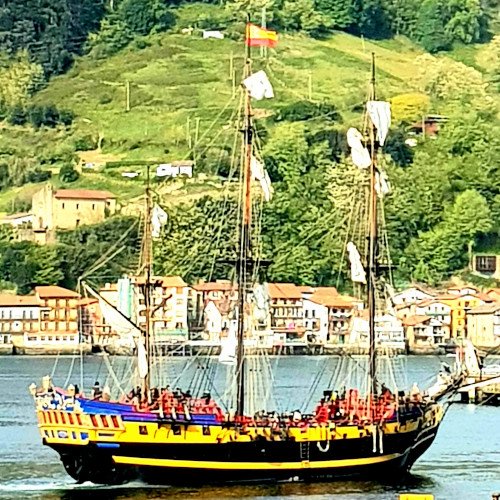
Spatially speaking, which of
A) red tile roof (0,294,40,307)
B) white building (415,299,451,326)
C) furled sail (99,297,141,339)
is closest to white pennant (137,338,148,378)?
furled sail (99,297,141,339)

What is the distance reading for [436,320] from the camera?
18750 cm

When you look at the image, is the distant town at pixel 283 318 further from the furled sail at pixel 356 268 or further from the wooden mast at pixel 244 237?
the wooden mast at pixel 244 237

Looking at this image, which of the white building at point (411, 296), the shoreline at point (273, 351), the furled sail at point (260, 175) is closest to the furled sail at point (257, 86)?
the furled sail at point (260, 175)

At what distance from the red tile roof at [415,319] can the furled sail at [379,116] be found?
101565 mm

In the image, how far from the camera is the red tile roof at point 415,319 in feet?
602

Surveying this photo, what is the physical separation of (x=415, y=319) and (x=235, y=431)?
11222 cm

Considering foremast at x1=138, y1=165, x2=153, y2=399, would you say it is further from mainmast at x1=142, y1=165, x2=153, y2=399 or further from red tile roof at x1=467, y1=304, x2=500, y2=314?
red tile roof at x1=467, y1=304, x2=500, y2=314

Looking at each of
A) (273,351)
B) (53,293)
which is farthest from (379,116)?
(53,293)

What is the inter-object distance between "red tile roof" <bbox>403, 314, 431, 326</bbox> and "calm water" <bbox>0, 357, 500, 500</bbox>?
188 feet

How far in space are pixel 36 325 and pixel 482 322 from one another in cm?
3504

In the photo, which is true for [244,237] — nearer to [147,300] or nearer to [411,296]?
[147,300]

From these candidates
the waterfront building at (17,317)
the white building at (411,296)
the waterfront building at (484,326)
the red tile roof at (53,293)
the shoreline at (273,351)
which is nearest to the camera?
the shoreline at (273,351)

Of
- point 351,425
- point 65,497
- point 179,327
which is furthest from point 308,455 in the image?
point 179,327

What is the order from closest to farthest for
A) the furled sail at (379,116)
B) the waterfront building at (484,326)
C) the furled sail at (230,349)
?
the furled sail at (230,349) < the furled sail at (379,116) < the waterfront building at (484,326)
